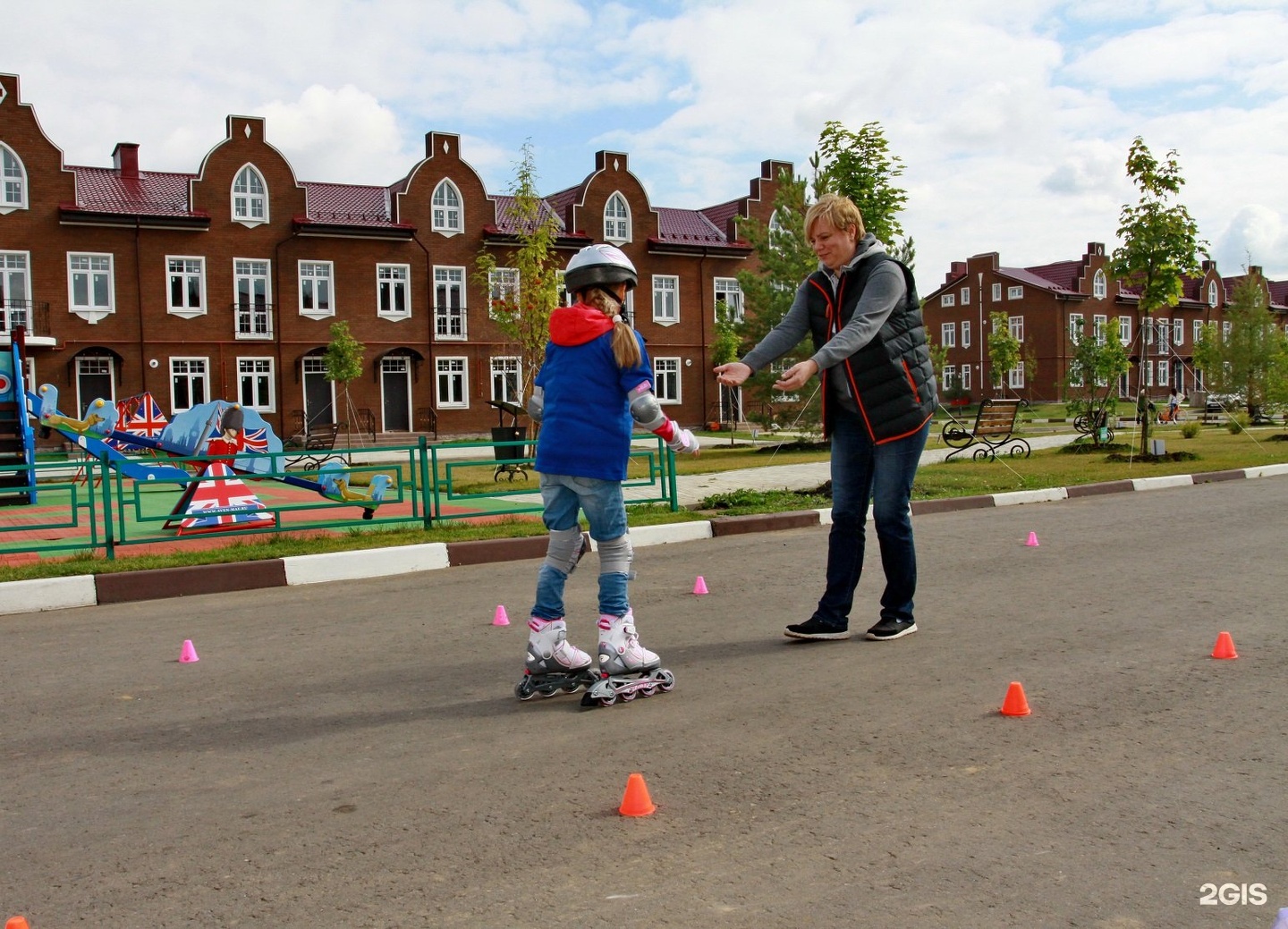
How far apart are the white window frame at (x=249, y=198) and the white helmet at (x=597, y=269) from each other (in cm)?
3614

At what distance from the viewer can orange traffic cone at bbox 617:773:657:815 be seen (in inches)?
128

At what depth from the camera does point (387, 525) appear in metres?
11.5

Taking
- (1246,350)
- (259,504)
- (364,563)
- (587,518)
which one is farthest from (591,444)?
(1246,350)

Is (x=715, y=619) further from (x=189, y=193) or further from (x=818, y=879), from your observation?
(x=189, y=193)

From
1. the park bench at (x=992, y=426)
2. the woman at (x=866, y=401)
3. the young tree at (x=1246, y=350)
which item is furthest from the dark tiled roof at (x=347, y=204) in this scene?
the woman at (x=866, y=401)

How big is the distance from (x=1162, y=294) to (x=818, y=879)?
19.5m

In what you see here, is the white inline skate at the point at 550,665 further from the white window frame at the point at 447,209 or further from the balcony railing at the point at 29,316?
the white window frame at the point at 447,209

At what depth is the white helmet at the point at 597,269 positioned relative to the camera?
4.70 meters

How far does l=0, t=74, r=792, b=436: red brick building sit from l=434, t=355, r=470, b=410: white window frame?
5 cm

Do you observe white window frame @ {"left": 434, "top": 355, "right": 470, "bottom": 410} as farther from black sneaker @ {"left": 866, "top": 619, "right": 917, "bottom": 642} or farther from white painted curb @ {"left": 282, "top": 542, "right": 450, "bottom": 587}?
black sneaker @ {"left": 866, "top": 619, "right": 917, "bottom": 642}

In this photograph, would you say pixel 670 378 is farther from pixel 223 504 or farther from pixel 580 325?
pixel 580 325

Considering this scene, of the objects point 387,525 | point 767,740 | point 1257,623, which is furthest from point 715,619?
point 387,525

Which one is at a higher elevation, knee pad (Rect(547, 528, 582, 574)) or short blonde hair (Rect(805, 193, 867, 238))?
short blonde hair (Rect(805, 193, 867, 238))

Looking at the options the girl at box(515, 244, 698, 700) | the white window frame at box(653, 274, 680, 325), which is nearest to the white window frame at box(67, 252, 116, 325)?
the white window frame at box(653, 274, 680, 325)
